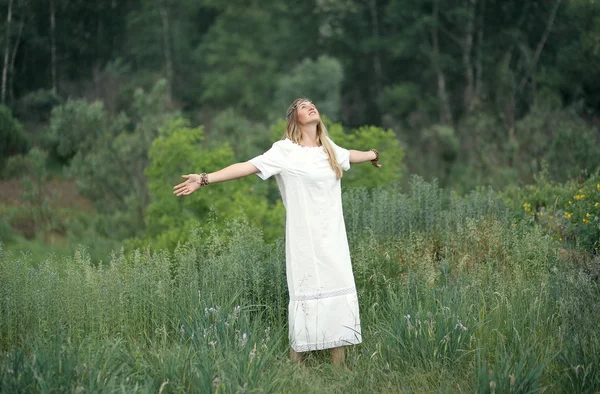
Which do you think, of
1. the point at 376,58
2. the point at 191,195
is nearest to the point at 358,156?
the point at 191,195

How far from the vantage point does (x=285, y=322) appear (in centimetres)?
579

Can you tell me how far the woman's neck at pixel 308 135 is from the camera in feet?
16.9

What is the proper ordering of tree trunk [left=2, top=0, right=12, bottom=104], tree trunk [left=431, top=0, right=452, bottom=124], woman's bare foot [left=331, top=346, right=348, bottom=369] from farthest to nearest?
tree trunk [left=431, top=0, right=452, bottom=124] → tree trunk [left=2, top=0, right=12, bottom=104] → woman's bare foot [left=331, top=346, right=348, bottom=369]

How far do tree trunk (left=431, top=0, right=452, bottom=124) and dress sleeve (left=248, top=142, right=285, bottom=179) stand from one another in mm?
24622

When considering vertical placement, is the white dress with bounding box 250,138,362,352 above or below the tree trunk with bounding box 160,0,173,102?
below

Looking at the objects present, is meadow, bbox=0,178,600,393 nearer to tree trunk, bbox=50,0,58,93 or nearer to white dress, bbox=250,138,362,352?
white dress, bbox=250,138,362,352

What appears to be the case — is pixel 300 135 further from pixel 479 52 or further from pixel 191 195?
pixel 479 52

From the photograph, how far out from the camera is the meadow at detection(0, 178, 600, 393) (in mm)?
4270

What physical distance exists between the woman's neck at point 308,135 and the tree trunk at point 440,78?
2445 centimetres

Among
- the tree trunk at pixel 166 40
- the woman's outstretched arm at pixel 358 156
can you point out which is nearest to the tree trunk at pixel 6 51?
the tree trunk at pixel 166 40

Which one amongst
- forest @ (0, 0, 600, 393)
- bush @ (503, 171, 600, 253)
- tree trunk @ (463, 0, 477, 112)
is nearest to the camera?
forest @ (0, 0, 600, 393)

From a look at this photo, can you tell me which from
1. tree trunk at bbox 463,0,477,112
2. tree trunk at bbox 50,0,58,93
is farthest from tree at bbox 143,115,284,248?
tree trunk at bbox 463,0,477,112

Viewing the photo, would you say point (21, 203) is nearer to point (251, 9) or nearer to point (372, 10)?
point (251, 9)

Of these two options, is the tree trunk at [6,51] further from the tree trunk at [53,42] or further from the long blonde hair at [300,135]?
the long blonde hair at [300,135]
